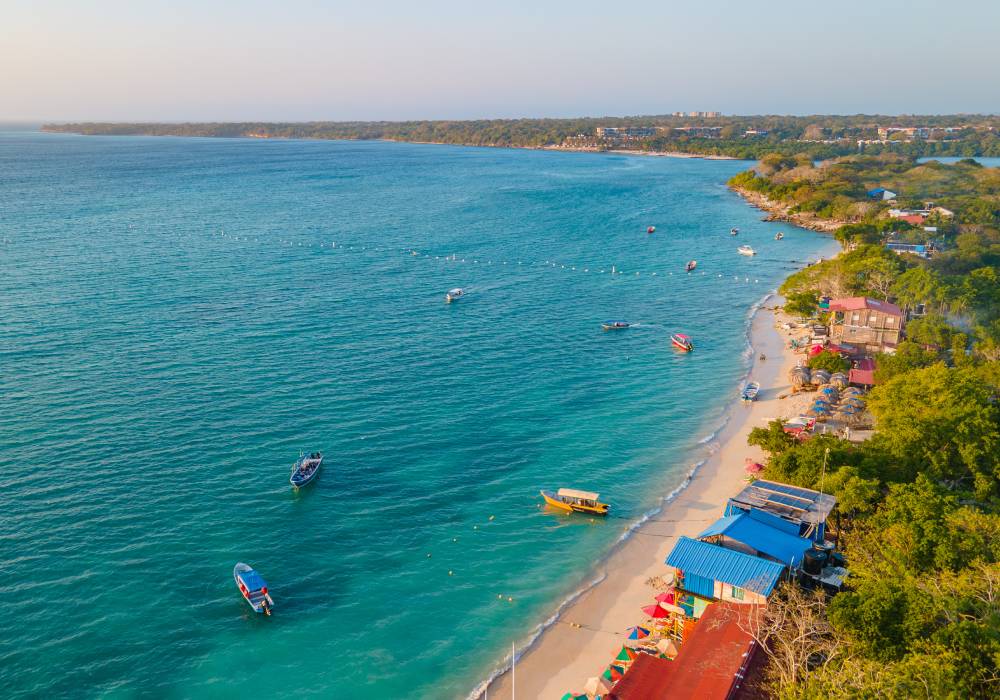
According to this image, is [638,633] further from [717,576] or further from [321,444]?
[321,444]

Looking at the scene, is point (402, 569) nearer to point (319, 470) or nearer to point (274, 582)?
point (274, 582)

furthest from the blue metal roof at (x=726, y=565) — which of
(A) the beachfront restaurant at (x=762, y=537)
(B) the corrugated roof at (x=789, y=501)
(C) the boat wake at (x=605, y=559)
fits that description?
(C) the boat wake at (x=605, y=559)

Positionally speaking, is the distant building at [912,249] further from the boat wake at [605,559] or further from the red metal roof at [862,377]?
the boat wake at [605,559]

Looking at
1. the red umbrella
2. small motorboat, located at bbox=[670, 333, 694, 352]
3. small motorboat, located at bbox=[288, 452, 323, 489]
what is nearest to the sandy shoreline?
the red umbrella

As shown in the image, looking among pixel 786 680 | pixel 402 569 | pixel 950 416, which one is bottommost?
pixel 402 569

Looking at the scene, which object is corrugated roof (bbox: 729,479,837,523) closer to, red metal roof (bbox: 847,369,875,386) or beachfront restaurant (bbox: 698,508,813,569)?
beachfront restaurant (bbox: 698,508,813,569)

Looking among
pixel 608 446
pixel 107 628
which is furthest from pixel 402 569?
pixel 608 446

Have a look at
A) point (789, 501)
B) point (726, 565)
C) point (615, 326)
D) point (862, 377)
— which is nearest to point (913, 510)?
point (789, 501)
